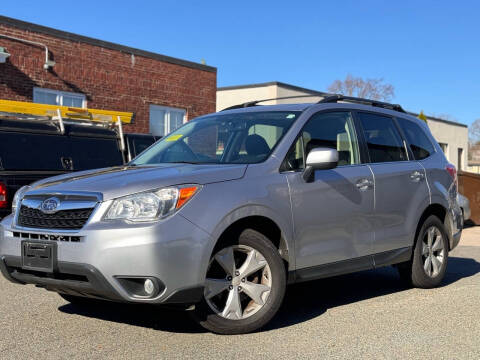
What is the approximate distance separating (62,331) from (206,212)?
4.95ft

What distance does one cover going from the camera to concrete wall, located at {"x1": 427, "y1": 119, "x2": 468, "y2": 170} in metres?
39.9

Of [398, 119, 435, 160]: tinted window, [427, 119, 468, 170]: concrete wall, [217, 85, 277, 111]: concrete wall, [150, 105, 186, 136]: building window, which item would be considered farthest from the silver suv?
[427, 119, 468, 170]: concrete wall

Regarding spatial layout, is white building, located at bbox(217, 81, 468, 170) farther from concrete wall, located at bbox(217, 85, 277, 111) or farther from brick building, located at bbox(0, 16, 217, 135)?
brick building, located at bbox(0, 16, 217, 135)

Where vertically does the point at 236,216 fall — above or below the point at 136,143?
below

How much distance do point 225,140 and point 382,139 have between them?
1750 millimetres

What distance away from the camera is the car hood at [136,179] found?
4.36 meters

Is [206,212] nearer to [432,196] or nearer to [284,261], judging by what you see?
[284,261]

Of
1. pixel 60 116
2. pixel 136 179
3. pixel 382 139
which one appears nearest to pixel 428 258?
pixel 382 139

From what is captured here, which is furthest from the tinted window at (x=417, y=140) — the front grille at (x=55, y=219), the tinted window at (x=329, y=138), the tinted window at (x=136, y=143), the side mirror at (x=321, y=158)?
the tinted window at (x=136, y=143)

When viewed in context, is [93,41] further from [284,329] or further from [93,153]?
[284,329]

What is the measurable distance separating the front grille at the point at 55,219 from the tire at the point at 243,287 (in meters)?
0.95

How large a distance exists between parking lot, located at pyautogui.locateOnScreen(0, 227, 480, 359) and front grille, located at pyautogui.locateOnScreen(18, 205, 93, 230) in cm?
83

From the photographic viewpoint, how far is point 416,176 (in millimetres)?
6492

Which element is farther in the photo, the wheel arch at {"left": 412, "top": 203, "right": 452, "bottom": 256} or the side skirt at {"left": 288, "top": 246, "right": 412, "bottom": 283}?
the wheel arch at {"left": 412, "top": 203, "right": 452, "bottom": 256}
